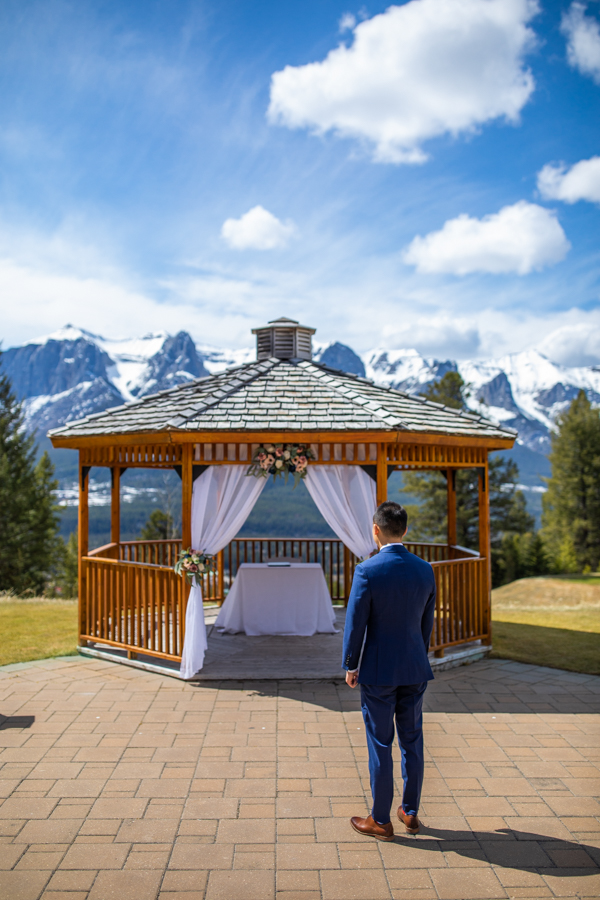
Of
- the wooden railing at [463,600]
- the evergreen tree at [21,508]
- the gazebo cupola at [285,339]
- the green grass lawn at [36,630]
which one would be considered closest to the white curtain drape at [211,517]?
the green grass lawn at [36,630]

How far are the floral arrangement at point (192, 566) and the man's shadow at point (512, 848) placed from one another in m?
3.64

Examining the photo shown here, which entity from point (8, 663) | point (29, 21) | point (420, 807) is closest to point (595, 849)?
point (420, 807)

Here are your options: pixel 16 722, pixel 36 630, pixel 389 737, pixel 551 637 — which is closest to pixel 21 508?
pixel 36 630

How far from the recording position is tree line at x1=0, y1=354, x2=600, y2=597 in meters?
32.5

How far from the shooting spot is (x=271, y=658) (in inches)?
284

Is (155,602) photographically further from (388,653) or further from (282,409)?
(388,653)

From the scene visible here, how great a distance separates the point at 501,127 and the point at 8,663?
11572 millimetres

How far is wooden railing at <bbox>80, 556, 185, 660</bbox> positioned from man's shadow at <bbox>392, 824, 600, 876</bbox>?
3.78 meters

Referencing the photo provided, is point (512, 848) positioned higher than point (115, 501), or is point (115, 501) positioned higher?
point (115, 501)

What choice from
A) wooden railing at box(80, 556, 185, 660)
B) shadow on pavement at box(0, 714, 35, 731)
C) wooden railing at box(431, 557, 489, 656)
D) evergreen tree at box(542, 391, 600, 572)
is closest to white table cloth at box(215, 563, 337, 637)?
wooden railing at box(80, 556, 185, 660)

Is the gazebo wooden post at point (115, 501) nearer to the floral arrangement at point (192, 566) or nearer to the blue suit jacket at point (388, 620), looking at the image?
the floral arrangement at point (192, 566)

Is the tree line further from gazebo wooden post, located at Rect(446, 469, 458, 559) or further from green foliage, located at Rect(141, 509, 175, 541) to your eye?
gazebo wooden post, located at Rect(446, 469, 458, 559)

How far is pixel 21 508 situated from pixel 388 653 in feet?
122

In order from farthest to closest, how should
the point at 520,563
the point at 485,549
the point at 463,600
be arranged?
the point at 520,563, the point at 485,549, the point at 463,600
